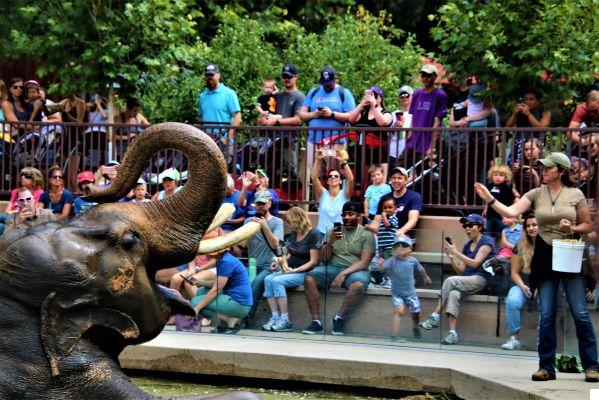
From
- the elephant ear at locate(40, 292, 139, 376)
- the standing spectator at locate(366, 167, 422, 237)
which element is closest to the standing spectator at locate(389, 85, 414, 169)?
the standing spectator at locate(366, 167, 422, 237)

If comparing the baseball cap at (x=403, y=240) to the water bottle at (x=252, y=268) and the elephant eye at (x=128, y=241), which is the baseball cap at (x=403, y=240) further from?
the elephant eye at (x=128, y=241)

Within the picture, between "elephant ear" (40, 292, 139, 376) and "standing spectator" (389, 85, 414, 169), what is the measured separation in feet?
33.3

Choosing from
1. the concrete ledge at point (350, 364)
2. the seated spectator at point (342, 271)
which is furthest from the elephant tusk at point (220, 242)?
the seated spectator at point (342, 271)

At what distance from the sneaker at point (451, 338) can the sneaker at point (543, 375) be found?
161cm

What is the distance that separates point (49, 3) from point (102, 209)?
13609 mm

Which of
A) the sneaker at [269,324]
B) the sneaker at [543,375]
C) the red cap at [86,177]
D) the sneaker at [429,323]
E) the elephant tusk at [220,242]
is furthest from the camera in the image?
the red cap at [86,177]

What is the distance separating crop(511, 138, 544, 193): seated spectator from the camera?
15.2 meters

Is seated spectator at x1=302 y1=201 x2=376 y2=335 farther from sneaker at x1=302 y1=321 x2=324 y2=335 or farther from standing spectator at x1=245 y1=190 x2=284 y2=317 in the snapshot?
standing spectator at x1=245 y1=190 x2=284 y2=317

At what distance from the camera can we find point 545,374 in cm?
1153

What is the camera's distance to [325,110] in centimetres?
1633

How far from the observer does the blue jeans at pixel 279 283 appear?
1378cm

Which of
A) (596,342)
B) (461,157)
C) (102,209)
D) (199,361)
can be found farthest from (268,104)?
(102,209)

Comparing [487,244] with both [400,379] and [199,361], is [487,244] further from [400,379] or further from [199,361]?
[199,361]

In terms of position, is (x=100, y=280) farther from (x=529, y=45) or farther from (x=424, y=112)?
(x=529, y=45)
